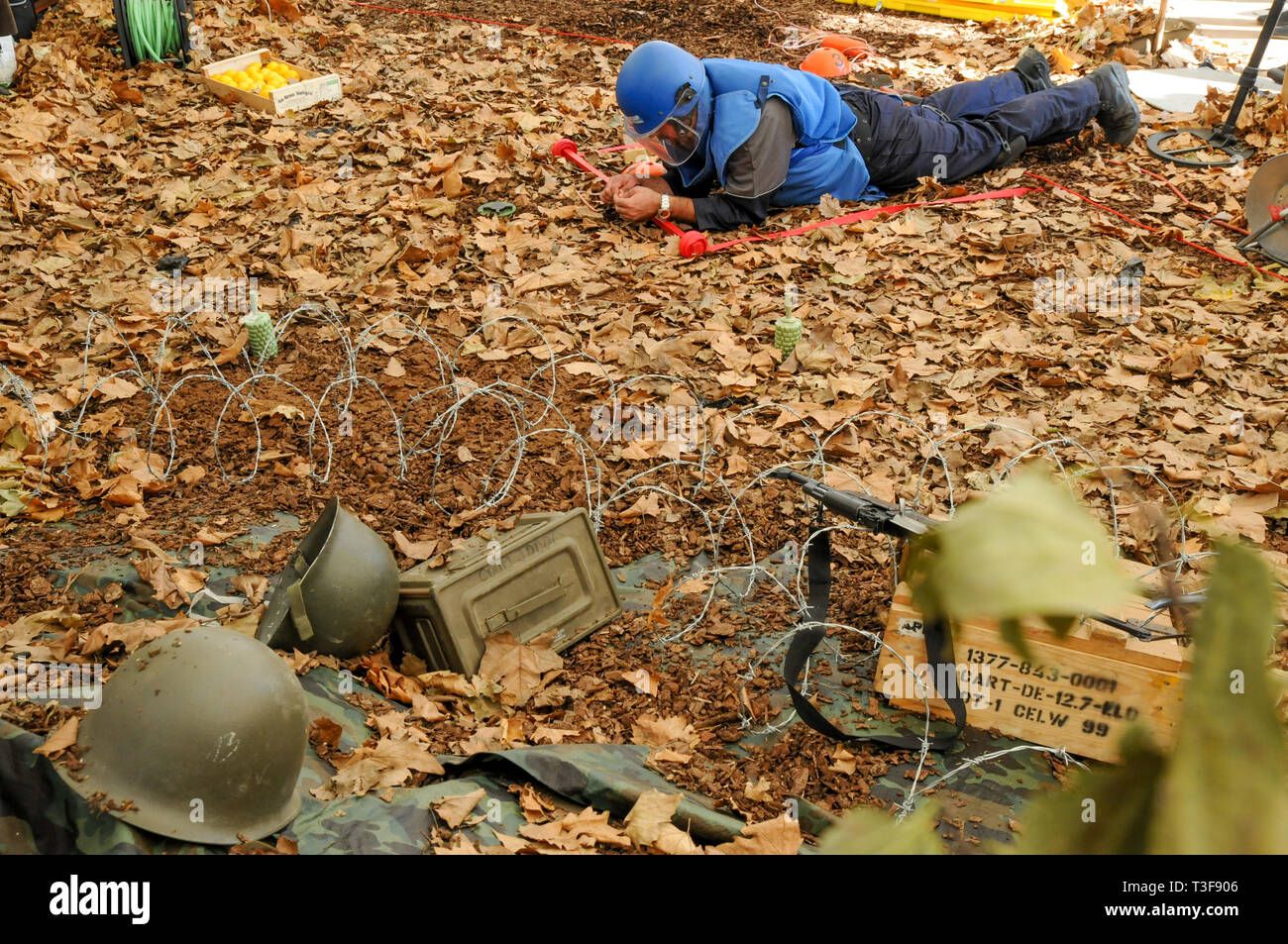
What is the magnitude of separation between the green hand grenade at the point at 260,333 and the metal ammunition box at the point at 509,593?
6.74 feet

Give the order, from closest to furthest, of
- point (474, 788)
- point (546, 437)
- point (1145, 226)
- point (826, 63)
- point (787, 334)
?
point (474, 788) < point (546, 437) < point (787, 334) < point (1145, 226) < point (826, 63)

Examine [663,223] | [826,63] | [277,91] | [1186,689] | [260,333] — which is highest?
[1186,689]

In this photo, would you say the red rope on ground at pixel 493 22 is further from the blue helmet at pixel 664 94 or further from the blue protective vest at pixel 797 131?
the blue helmet at pixel 664 94

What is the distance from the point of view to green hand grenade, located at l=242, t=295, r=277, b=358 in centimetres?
513

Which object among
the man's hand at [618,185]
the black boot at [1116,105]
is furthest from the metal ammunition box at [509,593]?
the black boot at [1116,105]

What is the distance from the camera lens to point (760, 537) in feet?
13.7

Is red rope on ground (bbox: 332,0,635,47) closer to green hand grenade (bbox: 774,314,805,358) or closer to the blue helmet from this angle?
the blue helmet

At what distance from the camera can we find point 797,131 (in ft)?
22.1

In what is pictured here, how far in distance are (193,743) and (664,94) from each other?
194 inches

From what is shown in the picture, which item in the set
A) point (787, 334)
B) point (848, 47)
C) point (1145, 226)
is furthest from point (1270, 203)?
point (848, 47)

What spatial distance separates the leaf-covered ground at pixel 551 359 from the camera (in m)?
3.88

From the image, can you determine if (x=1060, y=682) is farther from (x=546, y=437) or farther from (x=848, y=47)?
(x=848, y=47)

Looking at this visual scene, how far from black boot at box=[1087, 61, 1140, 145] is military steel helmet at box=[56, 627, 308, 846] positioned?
7.33m

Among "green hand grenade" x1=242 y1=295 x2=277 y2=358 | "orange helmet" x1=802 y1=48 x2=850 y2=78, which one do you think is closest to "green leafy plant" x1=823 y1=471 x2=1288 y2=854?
"green hand grenade" x1=242 y1=295 x2=277 y2=358
